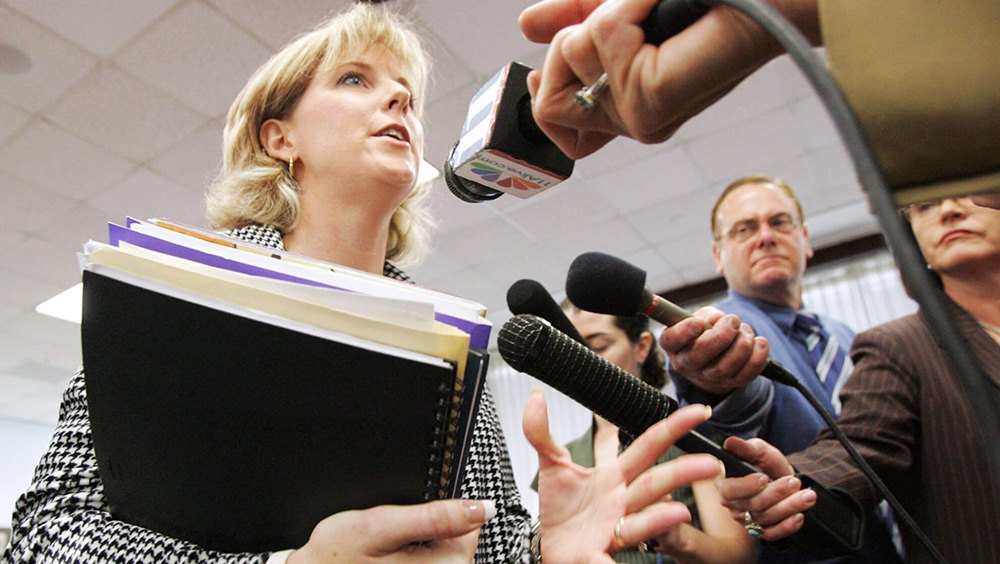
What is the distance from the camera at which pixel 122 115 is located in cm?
278

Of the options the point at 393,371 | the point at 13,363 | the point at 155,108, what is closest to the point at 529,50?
the point at 155,108

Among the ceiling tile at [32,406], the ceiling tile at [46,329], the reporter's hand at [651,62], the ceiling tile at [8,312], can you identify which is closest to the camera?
the reporter's hand at [651,62]

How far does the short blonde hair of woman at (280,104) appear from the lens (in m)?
0.98

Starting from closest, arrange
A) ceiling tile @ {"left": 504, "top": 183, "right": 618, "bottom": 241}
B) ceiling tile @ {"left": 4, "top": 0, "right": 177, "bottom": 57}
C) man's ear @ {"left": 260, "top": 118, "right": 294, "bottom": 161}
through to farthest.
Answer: man's ear @ {"left": 260, "top": 118, "right": 294, "bottom": 161}, ceiling tile @ {"left": 4, "top": 0, "right": 177, "bottom": 57}, ceiling tile @ {"left": 504, "top": 183, "right": 618, "bottom": 241}

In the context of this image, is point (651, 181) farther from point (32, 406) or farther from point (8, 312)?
point (32, 406)

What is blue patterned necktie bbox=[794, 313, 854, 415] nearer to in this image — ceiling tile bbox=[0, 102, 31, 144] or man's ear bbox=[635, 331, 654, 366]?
man's ear bbox=[635, 331, 654, 366]

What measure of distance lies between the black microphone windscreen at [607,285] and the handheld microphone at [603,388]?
0.45 feet

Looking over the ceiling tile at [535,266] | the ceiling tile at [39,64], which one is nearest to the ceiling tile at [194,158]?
the ceiling tile at [39,64]

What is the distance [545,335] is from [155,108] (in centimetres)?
270

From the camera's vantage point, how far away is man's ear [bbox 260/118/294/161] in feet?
3.44

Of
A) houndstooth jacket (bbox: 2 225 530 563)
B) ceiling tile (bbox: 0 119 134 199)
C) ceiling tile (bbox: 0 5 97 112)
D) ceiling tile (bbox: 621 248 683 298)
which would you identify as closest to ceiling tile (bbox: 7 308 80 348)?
ceiling tile (bbox: 0 119 134 199)

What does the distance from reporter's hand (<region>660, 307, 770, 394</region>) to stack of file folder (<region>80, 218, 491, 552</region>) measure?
0.34 m

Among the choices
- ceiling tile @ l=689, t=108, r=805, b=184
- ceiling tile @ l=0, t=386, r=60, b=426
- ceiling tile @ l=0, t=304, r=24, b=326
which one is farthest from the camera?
ceiling tile @ l=0, t=386, r=60, b=426

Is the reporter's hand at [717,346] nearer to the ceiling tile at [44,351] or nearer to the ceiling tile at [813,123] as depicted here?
the ceiling tile at [813,123]
